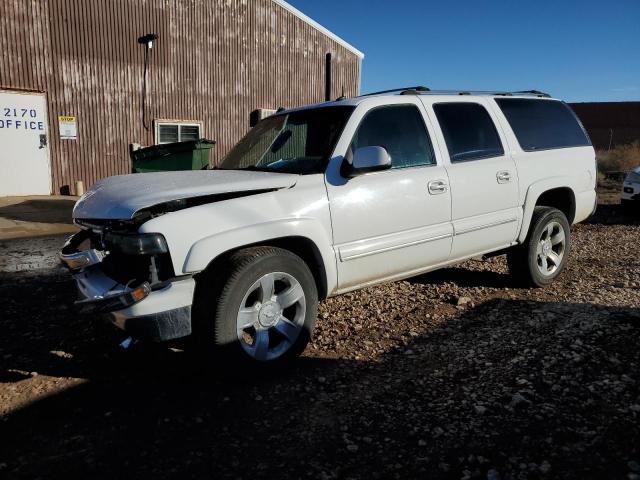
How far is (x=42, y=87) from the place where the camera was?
39.2 feet

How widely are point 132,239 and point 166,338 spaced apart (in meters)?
0.59

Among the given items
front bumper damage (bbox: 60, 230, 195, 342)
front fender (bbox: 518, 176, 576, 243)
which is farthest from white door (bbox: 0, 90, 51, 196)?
front fender (bbox: 518, 176, 576, 243)

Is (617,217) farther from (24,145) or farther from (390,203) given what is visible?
(24,145)

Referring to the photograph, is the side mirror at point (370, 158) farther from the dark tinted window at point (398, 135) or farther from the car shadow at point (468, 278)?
the car shadow at point (468, 278)

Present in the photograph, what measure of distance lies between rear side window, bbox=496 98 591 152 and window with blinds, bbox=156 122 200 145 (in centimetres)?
1100

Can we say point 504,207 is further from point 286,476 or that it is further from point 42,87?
point 42,87

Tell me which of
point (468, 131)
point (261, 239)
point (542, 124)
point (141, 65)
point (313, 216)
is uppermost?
point (141, 65)

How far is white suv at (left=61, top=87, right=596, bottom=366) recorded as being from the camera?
2.88 meters

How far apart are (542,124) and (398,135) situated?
1.98 metres

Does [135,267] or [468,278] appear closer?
[135,267]

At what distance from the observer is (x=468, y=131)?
4395mm

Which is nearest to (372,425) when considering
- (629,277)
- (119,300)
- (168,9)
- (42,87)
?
(119,300)

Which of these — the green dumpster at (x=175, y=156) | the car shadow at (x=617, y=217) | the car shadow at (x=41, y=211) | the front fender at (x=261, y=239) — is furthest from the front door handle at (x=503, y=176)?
the car shadow at (x=41, y=211)

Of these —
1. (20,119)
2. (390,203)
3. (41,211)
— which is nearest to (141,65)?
(20,119)
